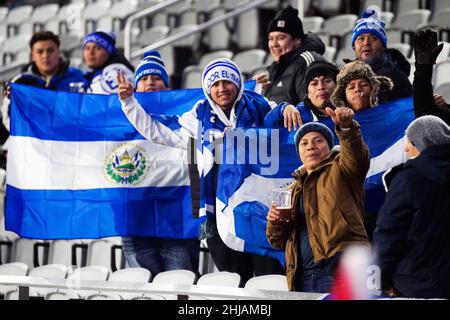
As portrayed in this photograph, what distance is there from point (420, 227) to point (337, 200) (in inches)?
25.4

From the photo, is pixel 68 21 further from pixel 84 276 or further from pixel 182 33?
pixel 84 276

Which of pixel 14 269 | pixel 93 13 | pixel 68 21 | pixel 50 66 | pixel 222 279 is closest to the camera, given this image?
pixel 222 279

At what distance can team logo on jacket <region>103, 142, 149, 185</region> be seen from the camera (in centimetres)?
762

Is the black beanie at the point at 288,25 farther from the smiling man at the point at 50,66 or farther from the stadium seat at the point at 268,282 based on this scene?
the smiling man at the point at 50,66

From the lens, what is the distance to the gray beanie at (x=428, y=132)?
18.1ft

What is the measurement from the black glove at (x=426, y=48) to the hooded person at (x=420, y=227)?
65 cm

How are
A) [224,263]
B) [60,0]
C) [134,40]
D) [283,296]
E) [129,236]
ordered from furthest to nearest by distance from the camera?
1. [60,0]
2. [134,40]
3. [129,236]
4. [224,263]
5. [283,296]

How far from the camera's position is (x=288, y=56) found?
7387 millimetres

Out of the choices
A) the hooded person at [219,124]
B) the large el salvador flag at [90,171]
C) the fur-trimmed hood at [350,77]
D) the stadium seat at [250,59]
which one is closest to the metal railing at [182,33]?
the stadium seat at [250,59]

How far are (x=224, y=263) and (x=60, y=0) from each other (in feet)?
30.2

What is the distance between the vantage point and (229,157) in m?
6.91

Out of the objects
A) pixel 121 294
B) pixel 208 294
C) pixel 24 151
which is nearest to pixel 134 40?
pixel 24 151

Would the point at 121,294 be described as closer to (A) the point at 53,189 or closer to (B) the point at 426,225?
(A) the point at 53,189

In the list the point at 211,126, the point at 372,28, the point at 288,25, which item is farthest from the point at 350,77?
the point at 288,25
